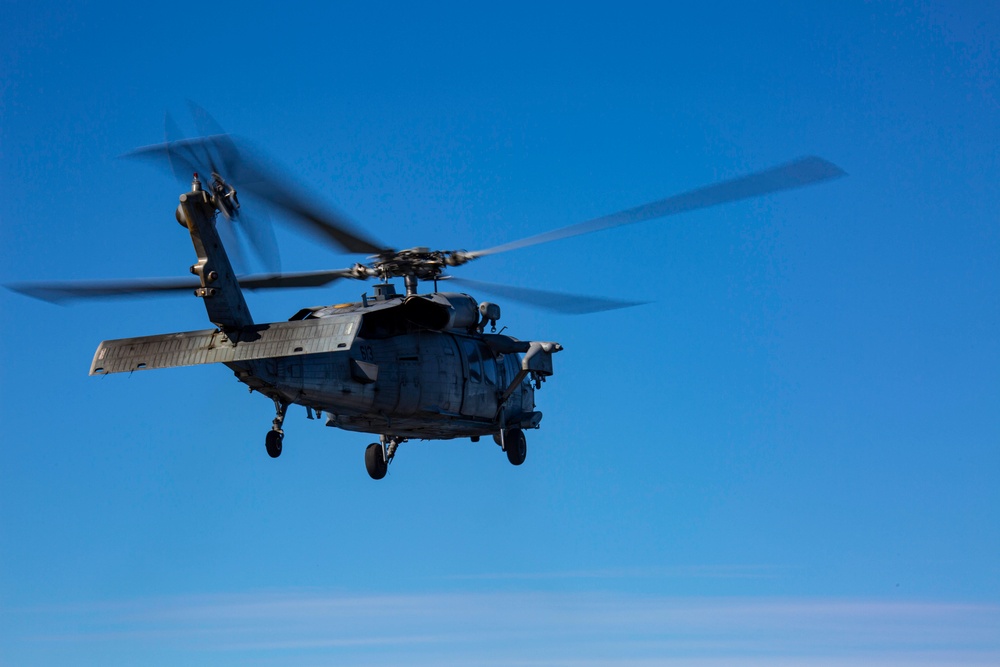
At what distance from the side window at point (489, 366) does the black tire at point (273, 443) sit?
28.1 ft

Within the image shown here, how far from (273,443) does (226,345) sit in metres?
2.79

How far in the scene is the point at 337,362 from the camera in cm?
3519

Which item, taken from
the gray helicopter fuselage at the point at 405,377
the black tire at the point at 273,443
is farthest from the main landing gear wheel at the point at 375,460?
the black tire at the point at 273,443

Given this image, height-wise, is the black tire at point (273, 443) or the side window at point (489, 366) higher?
the side window at point (489, 366)

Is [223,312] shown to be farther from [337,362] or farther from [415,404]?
[415,404]

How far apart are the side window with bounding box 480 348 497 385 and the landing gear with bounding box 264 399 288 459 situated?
26.2 feet

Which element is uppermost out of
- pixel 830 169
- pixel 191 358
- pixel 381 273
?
pixel 381 273

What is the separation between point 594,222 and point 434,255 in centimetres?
647

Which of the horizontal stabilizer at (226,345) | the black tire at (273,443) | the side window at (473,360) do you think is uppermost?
the side window at (473,360)

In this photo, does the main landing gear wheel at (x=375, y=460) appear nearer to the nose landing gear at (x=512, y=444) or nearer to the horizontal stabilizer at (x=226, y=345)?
the nose landing gear at (x=512, y=444)

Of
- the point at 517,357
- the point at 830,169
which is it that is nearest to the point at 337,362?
the point at 517,357

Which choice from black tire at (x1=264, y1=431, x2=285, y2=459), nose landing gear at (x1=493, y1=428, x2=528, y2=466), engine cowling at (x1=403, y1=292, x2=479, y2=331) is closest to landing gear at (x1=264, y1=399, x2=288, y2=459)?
black tire at (x1=264, y1=431, x2=285, y2=459)

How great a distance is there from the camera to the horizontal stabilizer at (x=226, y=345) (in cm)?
3225

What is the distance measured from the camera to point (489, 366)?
4100 centimetres
